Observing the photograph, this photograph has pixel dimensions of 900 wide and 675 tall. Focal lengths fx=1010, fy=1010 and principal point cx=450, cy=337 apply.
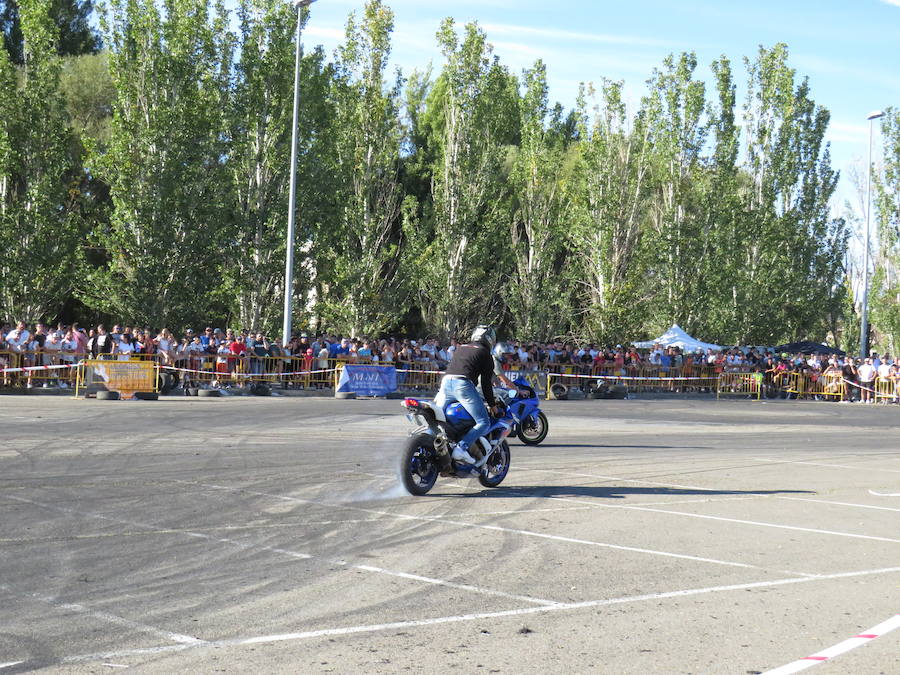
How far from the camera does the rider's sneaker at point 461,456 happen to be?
38.3 feet

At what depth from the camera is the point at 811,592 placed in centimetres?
714

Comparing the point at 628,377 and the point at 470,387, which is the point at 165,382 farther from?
the point at 628,377

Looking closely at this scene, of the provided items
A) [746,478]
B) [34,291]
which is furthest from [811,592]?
[34,291]

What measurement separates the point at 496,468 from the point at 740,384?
3447cm

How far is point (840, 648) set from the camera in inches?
224

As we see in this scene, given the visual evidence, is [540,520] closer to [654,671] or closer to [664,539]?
[664,539]

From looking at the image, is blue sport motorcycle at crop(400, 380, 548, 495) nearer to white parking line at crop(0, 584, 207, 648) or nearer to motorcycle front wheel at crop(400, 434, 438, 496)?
motorcycle front wheel at crop(400, 434, 438, 496)

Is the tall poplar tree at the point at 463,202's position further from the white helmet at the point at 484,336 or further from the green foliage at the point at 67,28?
the white helmet at the point at 484,336

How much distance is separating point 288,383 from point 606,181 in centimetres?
2540

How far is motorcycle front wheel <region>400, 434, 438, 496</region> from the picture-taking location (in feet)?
36.8

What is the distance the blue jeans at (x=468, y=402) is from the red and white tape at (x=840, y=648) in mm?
5859

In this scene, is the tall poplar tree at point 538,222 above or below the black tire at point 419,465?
above

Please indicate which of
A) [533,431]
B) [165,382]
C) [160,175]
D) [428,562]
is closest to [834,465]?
[533,431]

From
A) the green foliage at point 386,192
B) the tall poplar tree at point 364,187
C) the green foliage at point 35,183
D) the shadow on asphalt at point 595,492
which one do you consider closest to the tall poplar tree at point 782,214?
the green foliage at point 386,192
